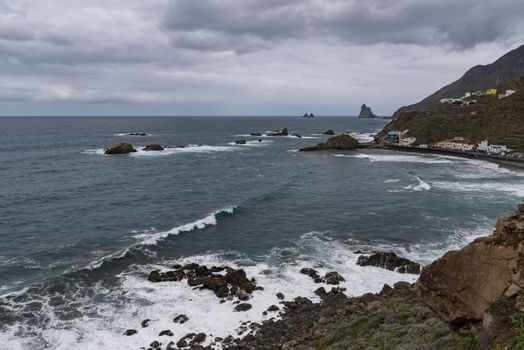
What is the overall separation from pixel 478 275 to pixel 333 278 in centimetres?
1971

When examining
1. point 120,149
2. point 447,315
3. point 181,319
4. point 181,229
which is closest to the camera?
point 447,315

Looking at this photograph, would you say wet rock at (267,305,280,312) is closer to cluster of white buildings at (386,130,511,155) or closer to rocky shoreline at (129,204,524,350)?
rocky shoreline at (129,204,524,350)

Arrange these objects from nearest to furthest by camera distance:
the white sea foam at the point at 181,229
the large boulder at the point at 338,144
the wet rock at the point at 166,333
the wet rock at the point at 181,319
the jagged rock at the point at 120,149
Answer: the wet rock at the point at 166,333 → the wet rock at the point at 181,319 → the white sea foam at the point at 181,229 → the jagged rock at the point at 120,149 → the large boulder at the point at 338,144

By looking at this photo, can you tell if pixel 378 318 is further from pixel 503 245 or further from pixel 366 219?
pixel 366 219

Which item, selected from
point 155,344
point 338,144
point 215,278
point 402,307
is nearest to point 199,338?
point 155,344

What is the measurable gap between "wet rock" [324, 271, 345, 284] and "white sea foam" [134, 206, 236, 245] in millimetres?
18802

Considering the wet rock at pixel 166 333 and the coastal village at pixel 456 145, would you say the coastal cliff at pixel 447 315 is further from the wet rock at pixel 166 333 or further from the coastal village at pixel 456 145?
the coastal village at pixel 456 145

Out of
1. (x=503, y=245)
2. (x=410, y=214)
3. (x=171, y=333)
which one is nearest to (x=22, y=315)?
(x=171, y=333)

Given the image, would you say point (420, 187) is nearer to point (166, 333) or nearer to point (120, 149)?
point (166, 333)

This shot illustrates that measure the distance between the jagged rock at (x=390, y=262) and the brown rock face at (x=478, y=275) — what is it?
1972 cm

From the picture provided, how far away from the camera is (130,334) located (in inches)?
1099

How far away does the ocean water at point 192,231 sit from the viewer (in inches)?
1204

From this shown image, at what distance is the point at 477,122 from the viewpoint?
444ft

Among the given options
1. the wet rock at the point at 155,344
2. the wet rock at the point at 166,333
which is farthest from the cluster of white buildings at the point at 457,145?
the wet rock at the point at 155,344
